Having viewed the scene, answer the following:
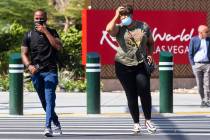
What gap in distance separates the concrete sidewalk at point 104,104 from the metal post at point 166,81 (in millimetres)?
322

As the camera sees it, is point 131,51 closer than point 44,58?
No

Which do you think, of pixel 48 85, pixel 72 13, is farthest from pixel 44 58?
pixel 72 13

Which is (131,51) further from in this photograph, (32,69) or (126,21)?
(32,69)

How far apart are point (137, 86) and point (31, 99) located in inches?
308

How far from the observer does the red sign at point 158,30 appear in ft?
68.6

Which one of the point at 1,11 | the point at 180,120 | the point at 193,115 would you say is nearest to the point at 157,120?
the point at 180,120

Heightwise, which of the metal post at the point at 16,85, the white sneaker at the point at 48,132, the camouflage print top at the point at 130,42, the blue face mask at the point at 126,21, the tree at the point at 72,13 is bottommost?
the white sneaker at the point at 48,132

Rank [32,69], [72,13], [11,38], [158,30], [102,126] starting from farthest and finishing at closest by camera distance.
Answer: [72,13] < [11,38] < [158,30] < [102,126] < [32,69]

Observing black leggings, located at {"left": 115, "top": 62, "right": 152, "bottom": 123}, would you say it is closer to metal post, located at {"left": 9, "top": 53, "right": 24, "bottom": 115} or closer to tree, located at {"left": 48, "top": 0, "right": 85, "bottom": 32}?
metal post, located at {"left": 9, "top": 53, "right": 24, "bottom": 115}

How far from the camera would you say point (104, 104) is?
17375 millimetres

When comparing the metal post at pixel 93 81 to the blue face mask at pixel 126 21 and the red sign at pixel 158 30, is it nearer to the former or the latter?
the blue face mask at pixel 126 21

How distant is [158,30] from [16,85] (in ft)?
23.3

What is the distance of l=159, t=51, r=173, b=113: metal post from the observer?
15.0m

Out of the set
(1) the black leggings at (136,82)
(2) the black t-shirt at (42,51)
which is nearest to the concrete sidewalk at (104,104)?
(1) the black leggings at (136,82)
